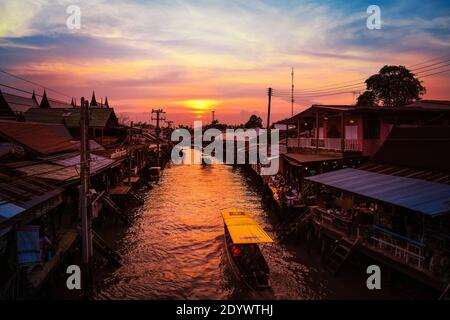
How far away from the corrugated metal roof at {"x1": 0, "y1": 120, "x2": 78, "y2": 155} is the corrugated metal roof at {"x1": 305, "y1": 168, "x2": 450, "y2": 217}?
19369 millimetres

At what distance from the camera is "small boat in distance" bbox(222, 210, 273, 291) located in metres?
14.9

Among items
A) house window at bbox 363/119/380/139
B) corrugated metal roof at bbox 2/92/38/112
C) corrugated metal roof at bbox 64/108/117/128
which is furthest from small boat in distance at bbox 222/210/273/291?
corrugated metal roof at bbox 2/92/38/112

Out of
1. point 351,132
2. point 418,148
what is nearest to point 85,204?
point 418,148

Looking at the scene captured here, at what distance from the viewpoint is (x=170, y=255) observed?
814 inches

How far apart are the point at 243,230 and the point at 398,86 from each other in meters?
Result: 47.7

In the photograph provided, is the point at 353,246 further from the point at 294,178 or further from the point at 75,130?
the point at 75,130

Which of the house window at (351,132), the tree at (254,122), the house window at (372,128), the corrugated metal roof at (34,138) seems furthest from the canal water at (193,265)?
the tree at (254,122)

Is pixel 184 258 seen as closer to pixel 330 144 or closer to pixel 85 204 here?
pixel 85 204

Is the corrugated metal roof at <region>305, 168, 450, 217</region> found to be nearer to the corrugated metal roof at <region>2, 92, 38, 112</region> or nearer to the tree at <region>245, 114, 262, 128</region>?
the corrugated metal roof at <region>2, 92, 38, 112</region>
